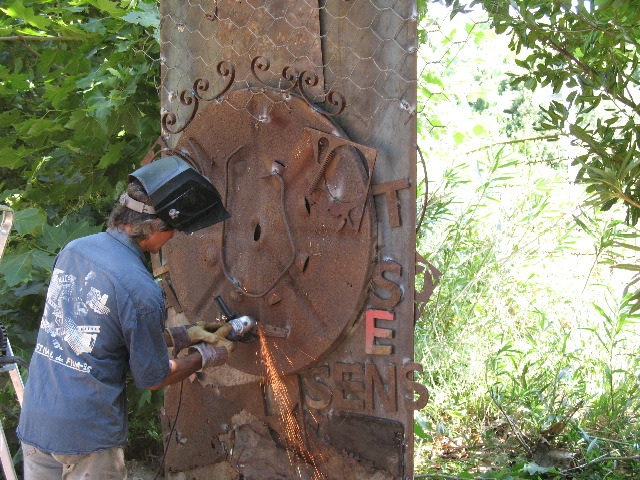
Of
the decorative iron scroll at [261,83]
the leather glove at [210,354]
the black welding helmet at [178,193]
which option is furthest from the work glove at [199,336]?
the decorative iron scroll at [261,83]

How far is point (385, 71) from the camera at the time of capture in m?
2.55

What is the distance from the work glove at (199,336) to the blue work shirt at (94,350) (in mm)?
304

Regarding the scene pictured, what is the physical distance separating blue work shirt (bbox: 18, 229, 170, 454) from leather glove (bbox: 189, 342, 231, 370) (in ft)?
0.73

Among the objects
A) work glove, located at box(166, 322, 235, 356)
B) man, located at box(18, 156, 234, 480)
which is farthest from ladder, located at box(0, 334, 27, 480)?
work glove, located at box(166, 322, 235, 356)

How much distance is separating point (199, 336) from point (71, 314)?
1.63 feet

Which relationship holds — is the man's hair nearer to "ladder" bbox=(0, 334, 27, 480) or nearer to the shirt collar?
the shirt collar

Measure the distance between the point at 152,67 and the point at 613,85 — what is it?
7.05 feet

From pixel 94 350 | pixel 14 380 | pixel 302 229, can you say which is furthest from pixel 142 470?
pixel 302 229

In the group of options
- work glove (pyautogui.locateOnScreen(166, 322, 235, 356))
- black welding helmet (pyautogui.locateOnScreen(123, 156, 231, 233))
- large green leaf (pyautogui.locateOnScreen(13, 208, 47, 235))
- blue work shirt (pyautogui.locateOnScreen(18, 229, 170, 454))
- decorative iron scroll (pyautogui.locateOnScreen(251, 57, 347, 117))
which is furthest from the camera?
large green leaf (pyautogui.locateOnScreen(13, 208, 47, 235))

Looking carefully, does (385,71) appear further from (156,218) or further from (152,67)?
(152,67)

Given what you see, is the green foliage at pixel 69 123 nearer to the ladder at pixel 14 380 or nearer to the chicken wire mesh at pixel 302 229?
the chicken wire mesh at pixel 302 229

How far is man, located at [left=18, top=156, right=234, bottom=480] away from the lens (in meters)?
2.42

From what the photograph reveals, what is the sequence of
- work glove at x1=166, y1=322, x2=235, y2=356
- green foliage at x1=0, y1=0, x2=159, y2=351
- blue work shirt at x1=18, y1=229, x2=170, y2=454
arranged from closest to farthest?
blue work shirt at x1=18, y1=229, x2=170, y2=454, work glove at x1=166, y1=322, x2=235, y2=356, green foliage at x1=0, y1=0, x2=159, y2=351

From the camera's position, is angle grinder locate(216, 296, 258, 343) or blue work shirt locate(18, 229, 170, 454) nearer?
blue work shirt locate(18, 229, 170, 454)
